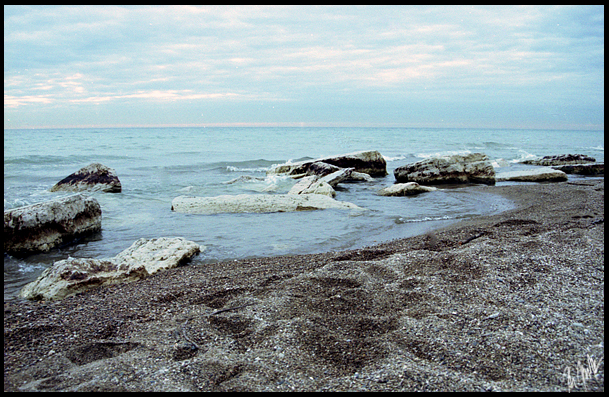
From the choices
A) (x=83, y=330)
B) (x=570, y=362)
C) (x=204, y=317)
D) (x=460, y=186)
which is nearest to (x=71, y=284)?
(x=83, y=330)

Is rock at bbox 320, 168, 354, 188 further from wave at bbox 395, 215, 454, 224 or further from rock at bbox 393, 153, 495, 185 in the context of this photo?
wave at bbox 395, 215, 454, 224

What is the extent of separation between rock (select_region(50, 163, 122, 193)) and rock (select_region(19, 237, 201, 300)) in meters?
6.81

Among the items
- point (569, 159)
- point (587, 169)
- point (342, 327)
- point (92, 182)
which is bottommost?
point (342, 327)

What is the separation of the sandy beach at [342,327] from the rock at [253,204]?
406cm

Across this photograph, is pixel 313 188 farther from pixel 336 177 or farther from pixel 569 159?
pixel 569 159

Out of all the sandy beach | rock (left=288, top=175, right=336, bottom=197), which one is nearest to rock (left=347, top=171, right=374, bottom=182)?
rock (left=288, top=175, right=336, bottom=197)

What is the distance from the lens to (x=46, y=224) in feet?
20.5

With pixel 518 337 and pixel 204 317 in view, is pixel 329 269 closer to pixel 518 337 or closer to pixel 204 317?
pixel 204 317

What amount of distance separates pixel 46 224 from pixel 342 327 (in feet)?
17.9

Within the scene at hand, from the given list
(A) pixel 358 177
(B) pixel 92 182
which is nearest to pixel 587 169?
(A) pixel 358 177

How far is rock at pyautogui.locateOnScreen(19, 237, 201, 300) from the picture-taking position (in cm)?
425

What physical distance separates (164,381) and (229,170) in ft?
57.0

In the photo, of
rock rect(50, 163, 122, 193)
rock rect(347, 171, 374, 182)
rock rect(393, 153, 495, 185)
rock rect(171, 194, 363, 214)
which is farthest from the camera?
rock rect(347, 171, 374, 182)

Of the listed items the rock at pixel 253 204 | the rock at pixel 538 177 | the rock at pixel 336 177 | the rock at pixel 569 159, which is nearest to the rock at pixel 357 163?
the rock at pixel 336 177
